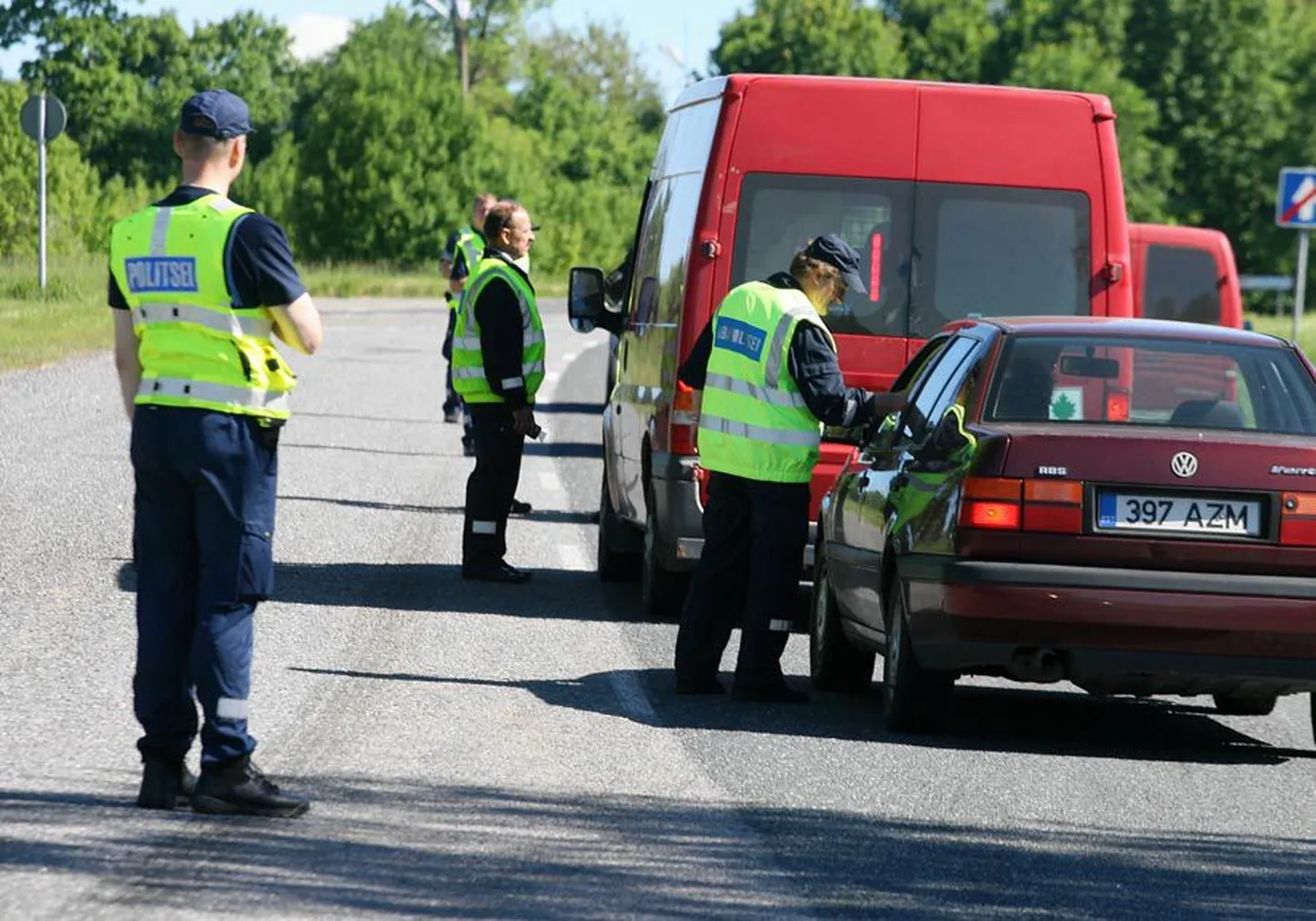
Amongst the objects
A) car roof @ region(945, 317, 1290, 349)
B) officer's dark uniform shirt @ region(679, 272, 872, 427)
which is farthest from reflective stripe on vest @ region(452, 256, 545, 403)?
car roof @ region(945, 317, 1290, 349)

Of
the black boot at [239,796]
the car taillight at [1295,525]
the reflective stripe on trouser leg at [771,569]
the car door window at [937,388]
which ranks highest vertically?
the car door window at [937,388]

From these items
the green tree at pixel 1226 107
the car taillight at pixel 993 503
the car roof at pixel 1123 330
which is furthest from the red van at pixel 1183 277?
the green tree at pixel 1226 107

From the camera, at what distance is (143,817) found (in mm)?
6828

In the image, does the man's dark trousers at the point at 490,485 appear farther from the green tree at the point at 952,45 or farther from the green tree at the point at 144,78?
the green tree at the point at 144,78

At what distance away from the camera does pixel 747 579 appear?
10.1 m

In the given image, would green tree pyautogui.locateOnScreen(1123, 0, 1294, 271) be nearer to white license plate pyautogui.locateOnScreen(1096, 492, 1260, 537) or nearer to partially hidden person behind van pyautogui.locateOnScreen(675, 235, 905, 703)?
partially hidden person behind van pyautogui.locateOnScreen(675, 235, 905, 703)

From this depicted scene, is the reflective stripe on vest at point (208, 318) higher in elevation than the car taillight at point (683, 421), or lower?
higher

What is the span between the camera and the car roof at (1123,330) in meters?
9.10

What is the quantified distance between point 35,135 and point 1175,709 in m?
26.6

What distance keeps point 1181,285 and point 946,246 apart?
12.4 m

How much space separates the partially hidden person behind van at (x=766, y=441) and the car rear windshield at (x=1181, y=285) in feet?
45.0

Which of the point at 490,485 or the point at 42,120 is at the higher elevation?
the point at 42,120

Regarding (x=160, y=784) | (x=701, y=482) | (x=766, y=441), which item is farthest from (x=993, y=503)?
(x=160, y=784)

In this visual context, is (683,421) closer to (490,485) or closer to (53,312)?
(490,485)
